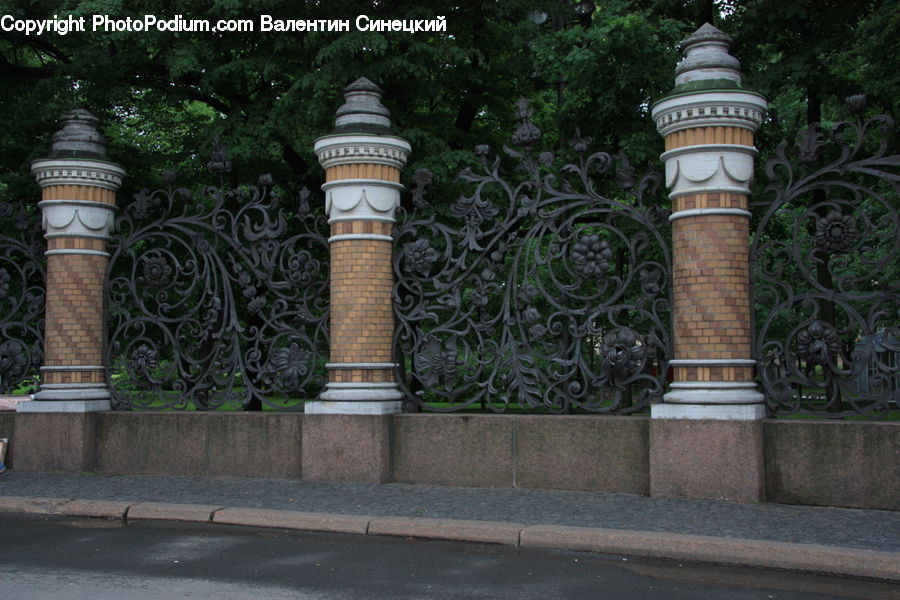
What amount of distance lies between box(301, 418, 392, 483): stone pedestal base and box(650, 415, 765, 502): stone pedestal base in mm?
2567

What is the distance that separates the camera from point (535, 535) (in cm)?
621

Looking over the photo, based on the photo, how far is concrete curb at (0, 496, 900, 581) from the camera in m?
5.44

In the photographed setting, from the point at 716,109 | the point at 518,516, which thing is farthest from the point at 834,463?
the point at 716,109

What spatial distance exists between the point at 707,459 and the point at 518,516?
174 centimetres

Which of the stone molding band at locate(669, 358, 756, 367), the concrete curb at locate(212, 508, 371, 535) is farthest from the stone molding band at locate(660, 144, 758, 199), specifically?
the concrete curb at locate(212, 508, 371, 535)

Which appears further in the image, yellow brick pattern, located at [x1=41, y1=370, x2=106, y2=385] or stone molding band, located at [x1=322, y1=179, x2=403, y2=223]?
yellow brick pattern, located at [x1=41, y1=370, x2=106, y2=385]

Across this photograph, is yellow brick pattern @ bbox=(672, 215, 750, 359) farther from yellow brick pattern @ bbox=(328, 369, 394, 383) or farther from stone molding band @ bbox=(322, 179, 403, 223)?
stone molding band @ bbox=(322, 179, 403, 223)

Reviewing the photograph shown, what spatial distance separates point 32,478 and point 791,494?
24.4 ft

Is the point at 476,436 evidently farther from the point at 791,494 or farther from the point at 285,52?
the point at 285,52

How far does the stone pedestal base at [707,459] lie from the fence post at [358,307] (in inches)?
103

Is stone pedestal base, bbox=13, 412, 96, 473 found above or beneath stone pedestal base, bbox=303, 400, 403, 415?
beneath

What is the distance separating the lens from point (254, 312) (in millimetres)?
9188

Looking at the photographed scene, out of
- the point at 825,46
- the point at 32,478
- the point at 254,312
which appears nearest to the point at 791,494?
the point at 254,312

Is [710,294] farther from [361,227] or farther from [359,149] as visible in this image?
[359,149]
